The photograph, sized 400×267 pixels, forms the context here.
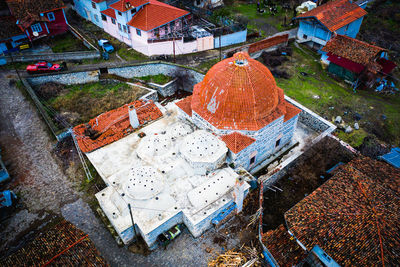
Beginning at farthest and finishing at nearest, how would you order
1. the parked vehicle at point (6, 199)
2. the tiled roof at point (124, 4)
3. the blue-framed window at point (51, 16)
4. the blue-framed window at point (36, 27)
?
1. the blue-framed window at point (51, 16)
2. the blue-framed window at point (36, 27)
3. the tiled roof at point (124, 4)
4. the parked vehicle at point (6, 199)

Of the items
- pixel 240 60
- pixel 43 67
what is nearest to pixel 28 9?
pixel 43 67

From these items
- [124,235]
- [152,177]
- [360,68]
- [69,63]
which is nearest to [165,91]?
[69,63]

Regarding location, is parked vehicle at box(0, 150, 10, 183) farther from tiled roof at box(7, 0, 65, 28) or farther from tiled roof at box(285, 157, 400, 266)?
tiled roof at box(285, 157, 400, 266)

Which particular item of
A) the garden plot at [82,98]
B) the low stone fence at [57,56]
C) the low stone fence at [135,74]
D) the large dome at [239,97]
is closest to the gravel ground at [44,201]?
the garden plot at [82,98]

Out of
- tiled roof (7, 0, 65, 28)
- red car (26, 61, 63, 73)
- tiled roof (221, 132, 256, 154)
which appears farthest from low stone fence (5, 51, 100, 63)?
tiled roof (221, 132, 256, 154)

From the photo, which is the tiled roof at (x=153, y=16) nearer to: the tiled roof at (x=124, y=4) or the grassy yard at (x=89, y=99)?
the tiled roof at (x=124, y=4)

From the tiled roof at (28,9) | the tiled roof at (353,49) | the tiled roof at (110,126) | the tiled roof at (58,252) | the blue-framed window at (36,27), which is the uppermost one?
the tiled roof at (28,9)
